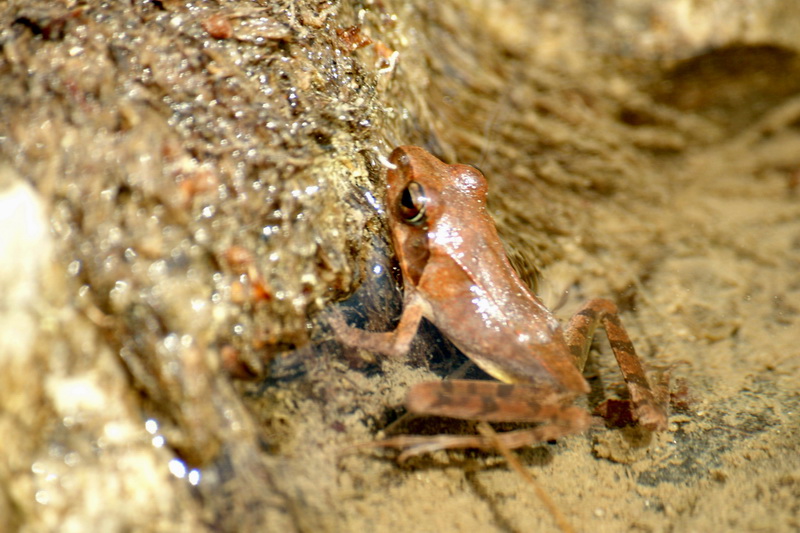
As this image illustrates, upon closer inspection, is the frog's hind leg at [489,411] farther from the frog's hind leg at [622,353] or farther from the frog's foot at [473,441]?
the frog's hind leg at [622,353]

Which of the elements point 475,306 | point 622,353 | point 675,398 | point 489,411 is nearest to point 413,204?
point 475,306

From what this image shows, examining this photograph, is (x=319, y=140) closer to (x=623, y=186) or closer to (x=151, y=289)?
(x=151, y=289)

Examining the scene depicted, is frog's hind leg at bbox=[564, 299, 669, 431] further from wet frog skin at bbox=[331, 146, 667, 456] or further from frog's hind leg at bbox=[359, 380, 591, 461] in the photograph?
frog's hind leg at bbox=[359, 380, 591, 461]

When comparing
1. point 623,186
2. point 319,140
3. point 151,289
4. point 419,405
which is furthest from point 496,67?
point 151,289

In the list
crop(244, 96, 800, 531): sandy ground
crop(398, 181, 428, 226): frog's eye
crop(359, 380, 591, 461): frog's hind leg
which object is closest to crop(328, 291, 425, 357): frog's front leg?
crop(244, 96, 800, 531): sandy ground

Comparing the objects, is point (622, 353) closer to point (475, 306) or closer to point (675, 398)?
point (675, 398)

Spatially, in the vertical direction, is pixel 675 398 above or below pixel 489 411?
below

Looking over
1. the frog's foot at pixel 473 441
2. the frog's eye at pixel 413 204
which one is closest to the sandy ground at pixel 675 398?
the frog's foot at pixel 473 441
